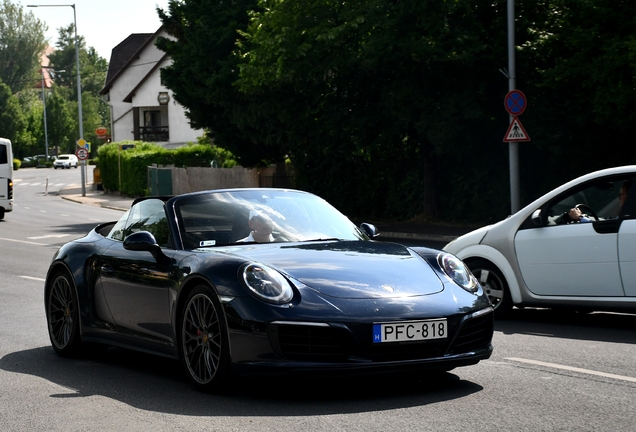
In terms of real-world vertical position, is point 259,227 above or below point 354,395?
above

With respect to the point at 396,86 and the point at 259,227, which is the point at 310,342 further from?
the point at 396,86

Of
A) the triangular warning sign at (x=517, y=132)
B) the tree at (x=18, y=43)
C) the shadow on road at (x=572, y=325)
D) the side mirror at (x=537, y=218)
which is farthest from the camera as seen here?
the tree at (x=18, y=43)

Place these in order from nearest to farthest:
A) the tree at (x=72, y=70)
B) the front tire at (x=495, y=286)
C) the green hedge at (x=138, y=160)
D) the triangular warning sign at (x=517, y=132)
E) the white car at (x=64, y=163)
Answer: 1. the front tire at (x=495, y=286)
2. the triangular warning sign at (x=517, y=132)
3. the green hedge at (x=138, y=160)
4. the white car at (x=64, y=163)
5. the tree at (x=72, y=70)

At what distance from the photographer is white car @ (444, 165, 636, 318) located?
9.27 metres

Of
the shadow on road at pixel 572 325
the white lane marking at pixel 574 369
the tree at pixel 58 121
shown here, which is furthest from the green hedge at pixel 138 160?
the tree at pixel 58 121

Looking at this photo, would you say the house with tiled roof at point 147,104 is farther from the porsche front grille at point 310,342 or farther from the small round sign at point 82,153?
the porsche front grille at point 310,342

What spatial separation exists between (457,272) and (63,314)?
342 centimetres

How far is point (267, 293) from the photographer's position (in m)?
6.38

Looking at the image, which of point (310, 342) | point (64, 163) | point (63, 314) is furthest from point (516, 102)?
point (64, 163)

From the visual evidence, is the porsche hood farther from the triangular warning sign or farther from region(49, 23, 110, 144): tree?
region(49, 23, 110, 144): tree

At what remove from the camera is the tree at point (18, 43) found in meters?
125

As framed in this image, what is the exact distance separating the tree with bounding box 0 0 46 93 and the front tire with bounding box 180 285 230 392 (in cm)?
12497

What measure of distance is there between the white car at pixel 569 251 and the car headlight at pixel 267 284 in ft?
12.9

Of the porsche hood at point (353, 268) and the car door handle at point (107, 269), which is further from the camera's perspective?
the car door handle at point (107, 269)
